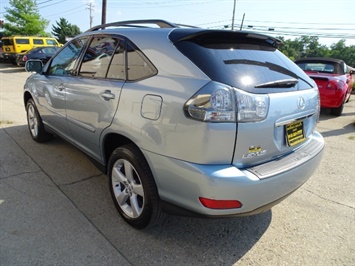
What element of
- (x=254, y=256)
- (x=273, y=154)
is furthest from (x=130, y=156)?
(x=254, y=256)

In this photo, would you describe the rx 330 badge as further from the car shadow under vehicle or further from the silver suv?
the car shadow under vehicle

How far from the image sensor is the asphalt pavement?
2.08 meters

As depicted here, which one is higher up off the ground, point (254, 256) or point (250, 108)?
point (250, 108)

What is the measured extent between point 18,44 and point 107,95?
21.6 m

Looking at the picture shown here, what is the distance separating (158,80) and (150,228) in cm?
129

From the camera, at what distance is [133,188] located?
7.58ft

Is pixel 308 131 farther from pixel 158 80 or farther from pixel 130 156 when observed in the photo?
pixel 130 156

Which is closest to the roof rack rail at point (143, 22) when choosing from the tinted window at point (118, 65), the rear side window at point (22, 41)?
the tinted window at point (118, 65)

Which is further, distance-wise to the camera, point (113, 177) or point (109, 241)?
point (113, 177)

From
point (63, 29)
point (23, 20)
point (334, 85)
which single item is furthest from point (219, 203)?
point (63, 29)

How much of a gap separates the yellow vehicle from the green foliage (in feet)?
229

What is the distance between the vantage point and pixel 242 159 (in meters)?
1.83

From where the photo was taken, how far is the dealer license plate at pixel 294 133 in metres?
2.10

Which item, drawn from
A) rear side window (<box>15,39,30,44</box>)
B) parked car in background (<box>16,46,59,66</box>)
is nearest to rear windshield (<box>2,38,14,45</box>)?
rear side window (<box>15,39,30,44</box>)
